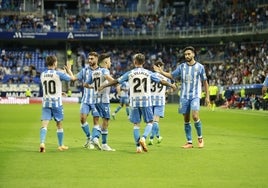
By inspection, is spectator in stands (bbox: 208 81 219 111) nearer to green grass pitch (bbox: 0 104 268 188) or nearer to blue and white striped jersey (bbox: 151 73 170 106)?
blue and white striped jersey (bbox: 151 73 170 106)

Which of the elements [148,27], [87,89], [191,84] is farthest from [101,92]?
[148,27]

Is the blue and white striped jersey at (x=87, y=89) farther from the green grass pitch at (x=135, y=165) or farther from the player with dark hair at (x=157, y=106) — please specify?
the player with dark hair at (x=157, y=106)

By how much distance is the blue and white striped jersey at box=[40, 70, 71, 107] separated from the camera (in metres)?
15.5

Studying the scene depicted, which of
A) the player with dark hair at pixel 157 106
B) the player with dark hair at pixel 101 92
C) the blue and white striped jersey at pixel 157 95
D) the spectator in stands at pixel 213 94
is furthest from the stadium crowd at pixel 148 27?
the player with dark hair at pixel 101 92

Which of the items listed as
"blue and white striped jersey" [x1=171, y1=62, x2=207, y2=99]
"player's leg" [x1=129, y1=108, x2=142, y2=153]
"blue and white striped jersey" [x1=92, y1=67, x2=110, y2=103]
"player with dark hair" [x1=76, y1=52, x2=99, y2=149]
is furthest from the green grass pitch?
"blue and white striped jersey" [x1=171, y1=62, x2=207, y2=99]

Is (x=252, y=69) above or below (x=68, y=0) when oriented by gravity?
below

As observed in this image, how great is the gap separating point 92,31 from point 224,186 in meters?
63.7

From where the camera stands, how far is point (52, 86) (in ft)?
51.0

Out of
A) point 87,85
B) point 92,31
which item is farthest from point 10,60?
point 87,85

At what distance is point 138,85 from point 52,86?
220 cm

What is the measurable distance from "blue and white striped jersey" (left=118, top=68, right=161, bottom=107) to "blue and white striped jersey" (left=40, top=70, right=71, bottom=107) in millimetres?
1605

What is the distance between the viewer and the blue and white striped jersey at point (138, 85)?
15.0 meters

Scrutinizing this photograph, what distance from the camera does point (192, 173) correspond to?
449 inches

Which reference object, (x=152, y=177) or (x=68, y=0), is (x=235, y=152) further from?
(x=68, y=0)
